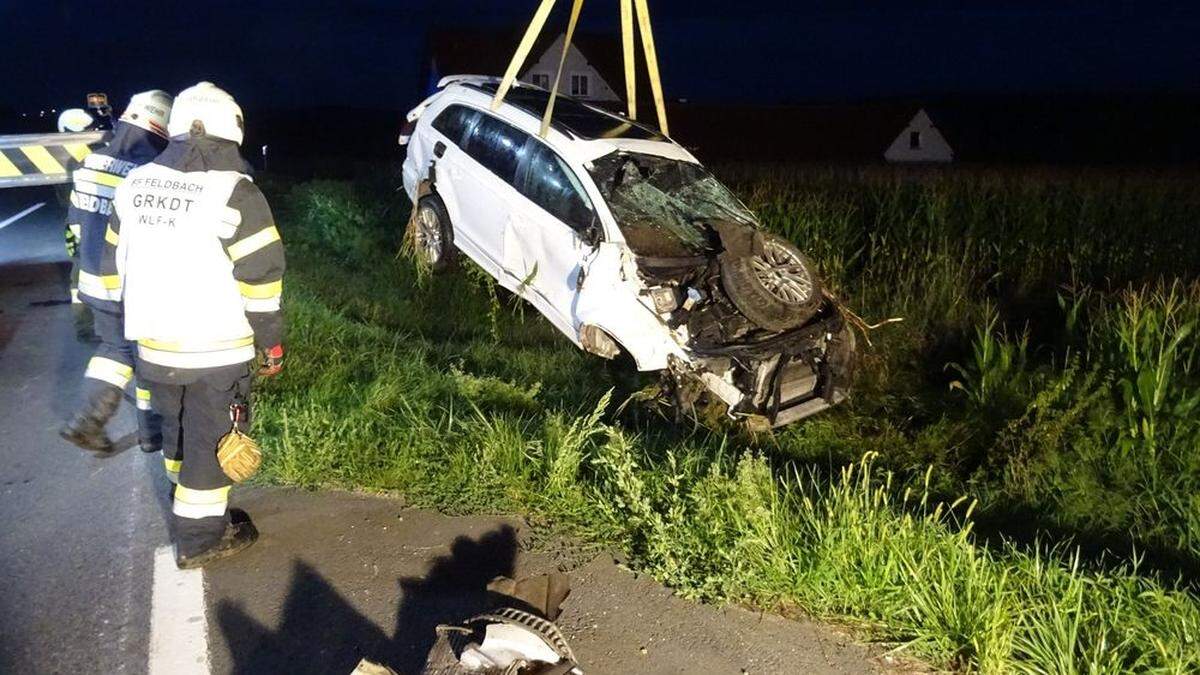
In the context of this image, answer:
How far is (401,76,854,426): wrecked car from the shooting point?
5969 millimetres

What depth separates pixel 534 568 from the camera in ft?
13.1

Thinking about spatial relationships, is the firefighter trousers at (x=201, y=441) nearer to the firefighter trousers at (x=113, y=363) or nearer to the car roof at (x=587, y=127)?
the firefighter trousers at (x=113, y=363)

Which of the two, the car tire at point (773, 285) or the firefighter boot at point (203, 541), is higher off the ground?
the car tire at point (773, 285)

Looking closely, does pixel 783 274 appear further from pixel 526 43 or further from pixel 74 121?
pixel 74 121

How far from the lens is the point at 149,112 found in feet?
16.4

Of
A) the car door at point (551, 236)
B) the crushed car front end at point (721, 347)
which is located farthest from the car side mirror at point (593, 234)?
the crushed car front end at point (721, 347)

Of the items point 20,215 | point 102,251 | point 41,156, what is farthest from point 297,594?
point 20,215

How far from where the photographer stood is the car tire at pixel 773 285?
5.87 m

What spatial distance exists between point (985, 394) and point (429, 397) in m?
3.33

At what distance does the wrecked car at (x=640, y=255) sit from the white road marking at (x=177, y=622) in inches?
117

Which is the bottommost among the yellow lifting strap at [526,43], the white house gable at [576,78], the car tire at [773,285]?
the car tire at [773,285]

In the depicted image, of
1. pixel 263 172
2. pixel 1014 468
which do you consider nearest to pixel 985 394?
pixel 1014 468

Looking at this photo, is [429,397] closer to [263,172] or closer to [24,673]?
[24,673]

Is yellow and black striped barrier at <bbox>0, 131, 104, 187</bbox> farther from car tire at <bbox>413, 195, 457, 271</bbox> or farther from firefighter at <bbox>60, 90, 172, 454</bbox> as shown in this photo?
car tire at <bbox>413, 195, 457, 271</bbox>
